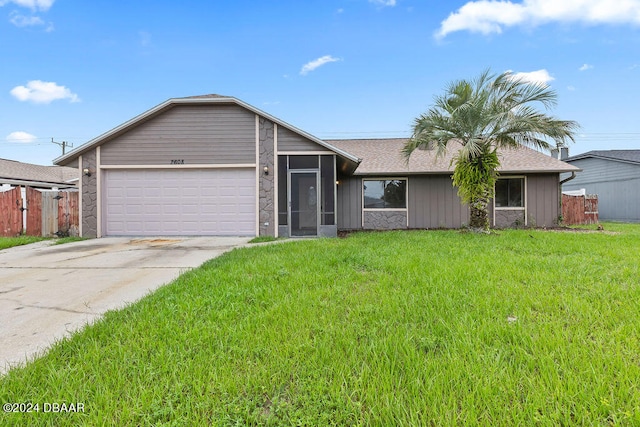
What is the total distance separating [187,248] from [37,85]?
2357 centimetres

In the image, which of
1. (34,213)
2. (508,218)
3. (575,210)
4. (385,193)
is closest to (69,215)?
(34,213)

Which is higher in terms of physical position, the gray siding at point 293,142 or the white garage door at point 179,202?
the gray siding at point 293,142

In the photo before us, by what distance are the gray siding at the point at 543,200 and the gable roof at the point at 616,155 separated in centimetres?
804

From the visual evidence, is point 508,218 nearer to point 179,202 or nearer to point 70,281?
point 179,202

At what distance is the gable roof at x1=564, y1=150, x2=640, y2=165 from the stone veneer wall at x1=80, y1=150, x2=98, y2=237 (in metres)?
25.5

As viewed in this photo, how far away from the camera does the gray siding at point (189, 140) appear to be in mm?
9266

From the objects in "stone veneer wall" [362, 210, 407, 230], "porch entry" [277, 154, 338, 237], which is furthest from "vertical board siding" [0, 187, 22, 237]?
"stone veneer wall" [362, 210, 407, 230]

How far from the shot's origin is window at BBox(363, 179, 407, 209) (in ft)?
40.1

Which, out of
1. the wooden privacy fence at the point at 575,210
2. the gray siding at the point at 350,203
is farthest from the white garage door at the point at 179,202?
the wooden privacy fence at the point at 575,210

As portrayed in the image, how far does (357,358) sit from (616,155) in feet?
77.3

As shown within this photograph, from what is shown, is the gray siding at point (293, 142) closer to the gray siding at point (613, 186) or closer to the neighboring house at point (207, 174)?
the neighboring house at point (207, 174)

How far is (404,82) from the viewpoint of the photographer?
52.3 feet

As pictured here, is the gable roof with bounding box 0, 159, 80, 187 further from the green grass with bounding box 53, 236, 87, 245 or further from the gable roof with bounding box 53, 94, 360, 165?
the green grass with bounding box 53, 236, 87, 245

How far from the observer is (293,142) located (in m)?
9.21
